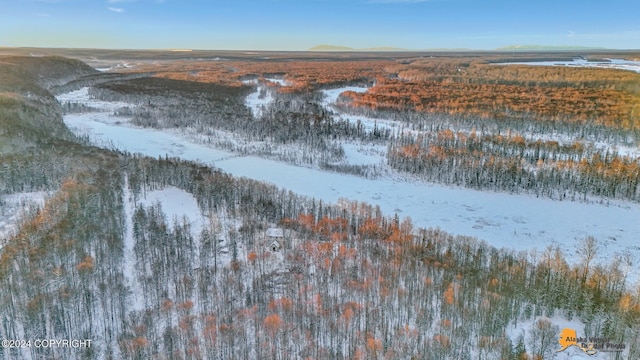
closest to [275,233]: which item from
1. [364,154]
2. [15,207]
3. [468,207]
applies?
[468,207]

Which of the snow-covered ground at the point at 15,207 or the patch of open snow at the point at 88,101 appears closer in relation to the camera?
the snow-covered ground at the point at 15,207

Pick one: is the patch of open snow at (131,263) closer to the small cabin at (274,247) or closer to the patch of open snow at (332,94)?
the small cabin at (274,247)

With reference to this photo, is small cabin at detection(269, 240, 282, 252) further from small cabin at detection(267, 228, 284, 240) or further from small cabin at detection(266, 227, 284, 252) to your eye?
small cabin at detection(267, 228, 284, 240)

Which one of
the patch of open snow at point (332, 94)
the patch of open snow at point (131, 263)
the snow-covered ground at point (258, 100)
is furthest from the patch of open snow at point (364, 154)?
the patch of open snow at point (332, 94)

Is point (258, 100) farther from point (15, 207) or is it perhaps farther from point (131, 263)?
point (131, 263)

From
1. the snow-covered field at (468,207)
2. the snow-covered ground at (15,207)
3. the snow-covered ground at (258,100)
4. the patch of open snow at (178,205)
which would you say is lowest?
the snow-covered field at (468,207)

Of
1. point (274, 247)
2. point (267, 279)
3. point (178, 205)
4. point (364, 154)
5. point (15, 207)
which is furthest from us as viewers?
point (364, 154)
